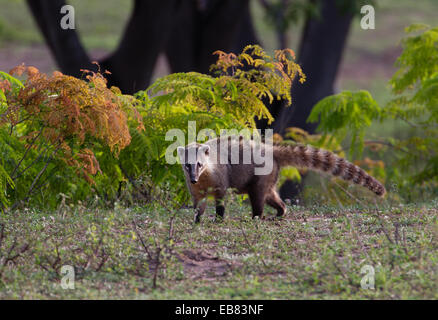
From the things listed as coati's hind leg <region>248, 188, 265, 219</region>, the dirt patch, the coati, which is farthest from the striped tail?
the dirt patch

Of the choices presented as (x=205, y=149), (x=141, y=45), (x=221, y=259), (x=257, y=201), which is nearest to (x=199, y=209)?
(x=205, y=149)

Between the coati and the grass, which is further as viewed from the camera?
the coati

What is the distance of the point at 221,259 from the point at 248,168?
7.12ft

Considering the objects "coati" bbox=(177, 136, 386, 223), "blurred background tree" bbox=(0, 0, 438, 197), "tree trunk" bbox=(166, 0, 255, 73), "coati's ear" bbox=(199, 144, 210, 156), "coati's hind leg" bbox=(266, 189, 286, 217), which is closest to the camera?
"coati's ear" bbox=(199, 144, 210, 156)

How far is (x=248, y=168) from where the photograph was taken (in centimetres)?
841

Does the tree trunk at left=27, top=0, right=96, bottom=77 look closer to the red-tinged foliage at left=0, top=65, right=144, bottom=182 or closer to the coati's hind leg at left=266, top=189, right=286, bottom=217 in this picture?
the red-tinged foliage at left=0, top=65, right=144, bottom=182

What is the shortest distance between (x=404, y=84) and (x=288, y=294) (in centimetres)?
727

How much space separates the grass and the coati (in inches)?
20.2

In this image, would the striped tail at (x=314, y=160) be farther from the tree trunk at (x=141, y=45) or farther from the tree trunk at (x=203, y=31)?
the tree trunk at (x=203, y=31)

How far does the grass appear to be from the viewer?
217 inches

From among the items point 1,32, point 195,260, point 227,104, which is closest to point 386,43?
point 1,32

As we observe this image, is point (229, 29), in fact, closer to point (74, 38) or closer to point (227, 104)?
point (74, 38)

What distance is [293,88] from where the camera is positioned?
16188mm

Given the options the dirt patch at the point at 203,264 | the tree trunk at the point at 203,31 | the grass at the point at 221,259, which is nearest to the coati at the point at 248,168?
the grass at the point at 221,259
